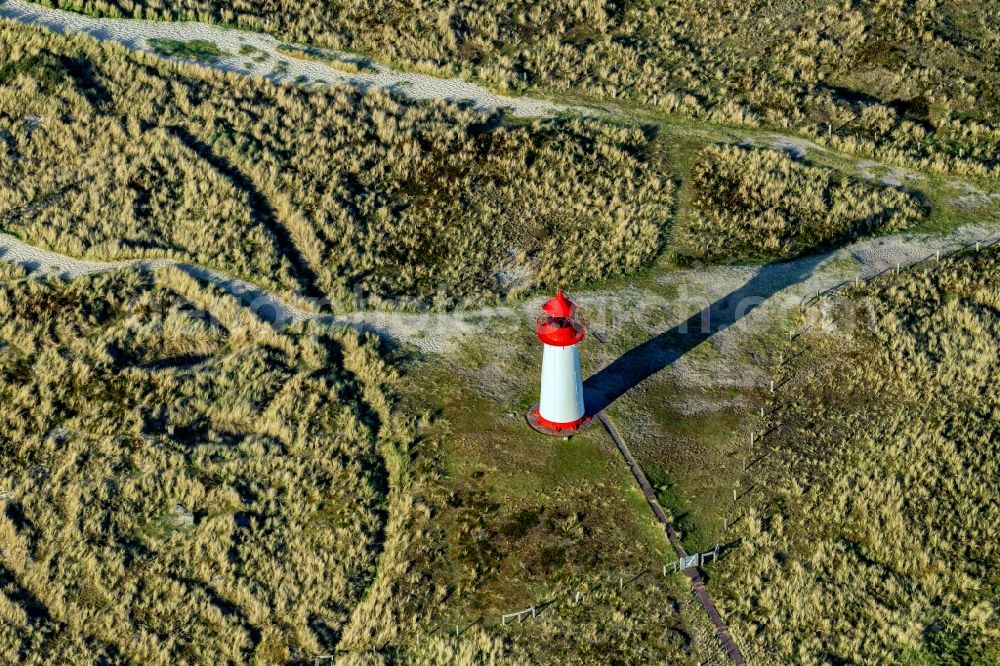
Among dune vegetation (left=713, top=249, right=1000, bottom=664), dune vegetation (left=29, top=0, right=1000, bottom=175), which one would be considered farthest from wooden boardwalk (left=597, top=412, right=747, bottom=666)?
dune vegetation (left=29, top=0, right=1000, bottom=175)

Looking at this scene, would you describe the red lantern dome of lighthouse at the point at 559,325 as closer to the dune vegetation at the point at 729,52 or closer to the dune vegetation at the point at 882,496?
the dune vegetation at the point at 882,496

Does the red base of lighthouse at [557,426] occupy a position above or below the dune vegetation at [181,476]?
above

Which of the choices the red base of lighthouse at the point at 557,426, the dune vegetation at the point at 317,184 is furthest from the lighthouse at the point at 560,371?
the dune vegetation at the point at 317,184

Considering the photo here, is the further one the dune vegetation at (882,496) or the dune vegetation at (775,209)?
the dune vegetation at (775,209)

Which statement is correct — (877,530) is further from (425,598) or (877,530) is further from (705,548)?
(425,598)

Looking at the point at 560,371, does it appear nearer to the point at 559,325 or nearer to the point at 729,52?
the point at 559,325

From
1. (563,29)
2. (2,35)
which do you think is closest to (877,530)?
(563,29)

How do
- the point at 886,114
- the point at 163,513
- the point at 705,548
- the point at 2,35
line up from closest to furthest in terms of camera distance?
1. the point at 705,548
2. the point at 163,513
3. the point at 886,114
4. the point at 2,35
